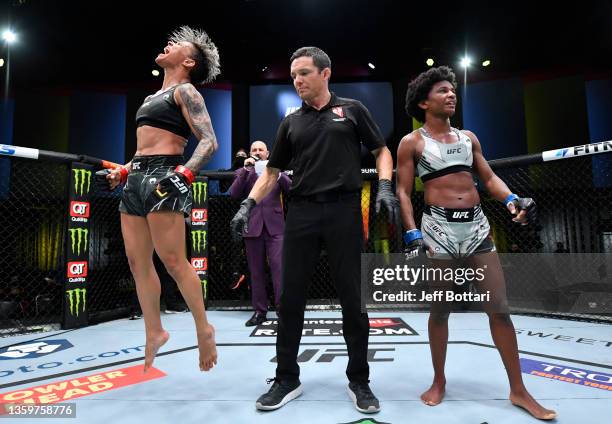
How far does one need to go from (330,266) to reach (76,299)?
314cm

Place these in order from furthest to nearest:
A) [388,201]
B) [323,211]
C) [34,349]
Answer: [34,349]
[323,211]
[388,201]

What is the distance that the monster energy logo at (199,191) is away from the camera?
482 cm

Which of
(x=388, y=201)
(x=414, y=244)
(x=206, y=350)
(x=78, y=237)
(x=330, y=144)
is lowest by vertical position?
(x=206, y=350)

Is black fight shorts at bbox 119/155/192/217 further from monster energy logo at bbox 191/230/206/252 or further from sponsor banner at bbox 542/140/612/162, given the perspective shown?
sponsor banner at bbox 542/140/612/162

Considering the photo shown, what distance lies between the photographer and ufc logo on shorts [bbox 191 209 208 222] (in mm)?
4797

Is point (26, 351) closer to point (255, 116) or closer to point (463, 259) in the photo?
point (463, 259)

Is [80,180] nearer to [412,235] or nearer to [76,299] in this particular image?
[76,299]

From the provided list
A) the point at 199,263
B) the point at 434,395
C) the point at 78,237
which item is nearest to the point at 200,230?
the point at 199,263

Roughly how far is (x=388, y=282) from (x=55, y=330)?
12.0 feet

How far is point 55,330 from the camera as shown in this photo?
12.2 feet

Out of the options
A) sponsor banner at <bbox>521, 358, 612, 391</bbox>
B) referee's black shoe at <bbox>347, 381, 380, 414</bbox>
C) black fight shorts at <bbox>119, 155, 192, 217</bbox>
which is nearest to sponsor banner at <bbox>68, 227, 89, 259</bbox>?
black fight shorts at <bbox>119, 155, 192, 217</bbox>

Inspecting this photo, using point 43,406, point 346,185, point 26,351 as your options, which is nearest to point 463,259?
point 346,185

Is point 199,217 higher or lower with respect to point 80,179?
lower

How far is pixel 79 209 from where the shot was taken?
3932 mm
